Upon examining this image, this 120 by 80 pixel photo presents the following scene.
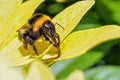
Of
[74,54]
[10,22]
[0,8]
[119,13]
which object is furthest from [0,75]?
[119,13]

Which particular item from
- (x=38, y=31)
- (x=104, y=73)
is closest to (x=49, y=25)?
(x=38, y=31)

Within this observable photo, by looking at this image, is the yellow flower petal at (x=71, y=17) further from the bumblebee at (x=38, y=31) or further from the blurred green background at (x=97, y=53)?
the blurred green background at (x=97, y=53)

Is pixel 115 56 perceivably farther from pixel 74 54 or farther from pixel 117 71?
pixel 74 54

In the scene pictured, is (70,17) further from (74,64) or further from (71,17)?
(74,64)

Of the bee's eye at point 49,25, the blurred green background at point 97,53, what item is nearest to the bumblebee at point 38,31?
the bee's eye at point 49,25

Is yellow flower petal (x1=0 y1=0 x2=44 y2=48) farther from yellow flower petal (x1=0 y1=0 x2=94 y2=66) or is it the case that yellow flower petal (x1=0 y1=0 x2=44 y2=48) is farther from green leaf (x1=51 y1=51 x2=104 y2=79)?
green leaf (x1=51 y1=51 x2=104 y2=79)

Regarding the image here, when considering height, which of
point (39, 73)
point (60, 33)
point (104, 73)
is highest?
point (39, 73)

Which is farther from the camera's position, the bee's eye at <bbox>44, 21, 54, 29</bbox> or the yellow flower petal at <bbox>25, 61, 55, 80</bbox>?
Result: the bee's eye at <bbox>44, 21, 54, 29</bbox>

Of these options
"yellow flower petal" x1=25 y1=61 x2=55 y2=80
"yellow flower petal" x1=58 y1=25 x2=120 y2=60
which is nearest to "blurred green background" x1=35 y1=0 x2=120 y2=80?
"yellow flower petal" x1=58 y1=25 x2=120 y2=60
